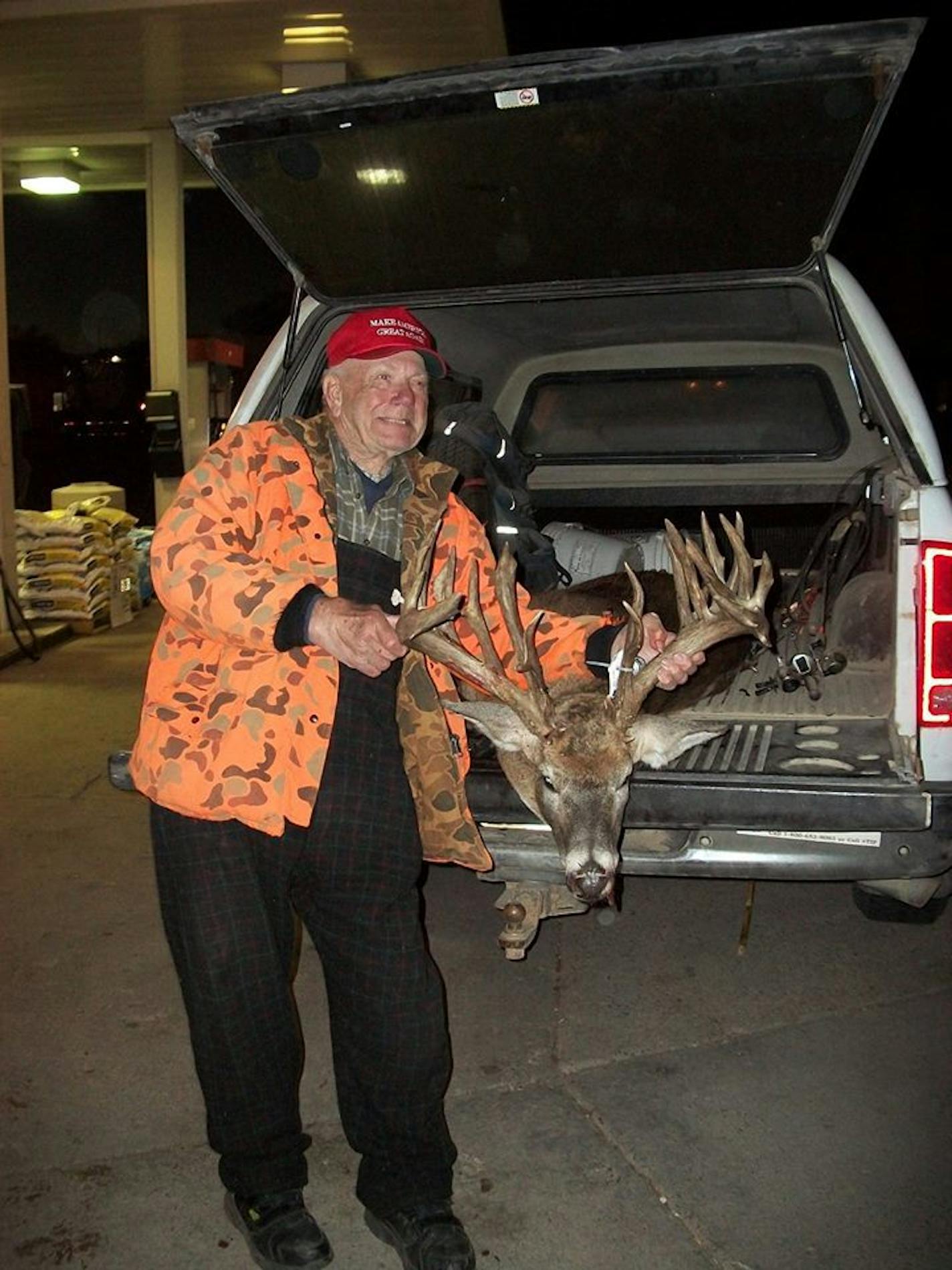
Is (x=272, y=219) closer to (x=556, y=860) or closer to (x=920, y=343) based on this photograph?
(x=556, y=860)

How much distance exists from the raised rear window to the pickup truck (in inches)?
45.5

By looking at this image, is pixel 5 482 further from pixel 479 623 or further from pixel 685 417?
pixel 479 623

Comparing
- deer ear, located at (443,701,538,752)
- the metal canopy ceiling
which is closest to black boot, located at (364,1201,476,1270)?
deer ear, located at (443,701,538,752)

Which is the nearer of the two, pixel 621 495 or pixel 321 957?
pixel 321 957

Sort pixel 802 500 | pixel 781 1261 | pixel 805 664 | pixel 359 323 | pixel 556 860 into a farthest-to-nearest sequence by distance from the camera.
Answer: pixel 802 500 < pixel 805 664 < pixel 556 860 < pixel 359 323 < pixel 781 1261

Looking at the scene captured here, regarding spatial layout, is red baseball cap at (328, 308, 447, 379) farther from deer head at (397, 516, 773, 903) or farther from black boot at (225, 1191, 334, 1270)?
black boot at (225, 1191, 334, 1270)

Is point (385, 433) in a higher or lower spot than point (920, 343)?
lower

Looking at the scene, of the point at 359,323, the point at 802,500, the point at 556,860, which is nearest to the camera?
the point at 359,323

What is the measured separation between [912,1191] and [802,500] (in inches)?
145

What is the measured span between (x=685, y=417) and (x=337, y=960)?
4.21 m

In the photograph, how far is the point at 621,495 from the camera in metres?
6.59

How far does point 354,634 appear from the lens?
2.69m

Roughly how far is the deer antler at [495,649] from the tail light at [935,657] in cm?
102

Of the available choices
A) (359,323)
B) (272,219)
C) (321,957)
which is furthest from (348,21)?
(321,957)
